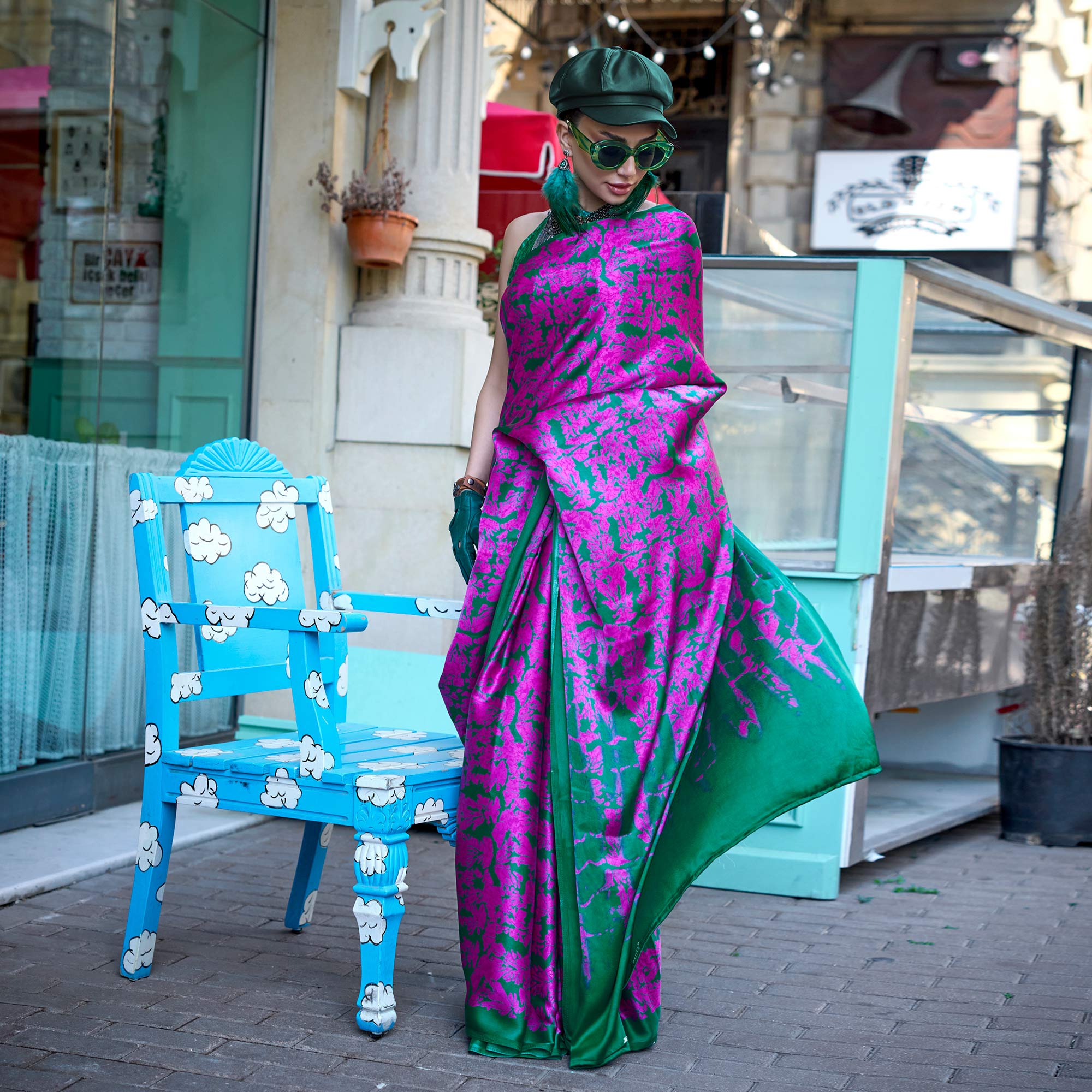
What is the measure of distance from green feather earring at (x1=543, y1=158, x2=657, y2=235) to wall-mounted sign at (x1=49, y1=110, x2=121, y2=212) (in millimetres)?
2534

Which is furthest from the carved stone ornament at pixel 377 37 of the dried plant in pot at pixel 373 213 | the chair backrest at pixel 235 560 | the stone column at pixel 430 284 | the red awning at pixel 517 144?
the chair backrest at pixel 235 560

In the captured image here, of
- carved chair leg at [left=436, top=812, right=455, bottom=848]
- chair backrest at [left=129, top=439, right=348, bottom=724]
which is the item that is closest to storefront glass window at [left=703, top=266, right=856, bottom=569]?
chair backrest at [left=129, top=439, right=348, bottom=724]

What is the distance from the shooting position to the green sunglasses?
273 cm

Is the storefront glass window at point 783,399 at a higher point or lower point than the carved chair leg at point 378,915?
higher

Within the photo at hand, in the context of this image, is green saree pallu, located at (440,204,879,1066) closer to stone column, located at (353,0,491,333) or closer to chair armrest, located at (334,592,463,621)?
chair armrest, located at (334,592,463,621)

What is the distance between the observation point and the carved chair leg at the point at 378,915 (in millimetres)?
2768

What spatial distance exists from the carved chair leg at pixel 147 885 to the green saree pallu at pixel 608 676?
2.34 feet

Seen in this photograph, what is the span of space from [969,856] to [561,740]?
111 inches

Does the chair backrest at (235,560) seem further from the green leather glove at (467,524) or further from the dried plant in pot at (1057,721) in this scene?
the dried plant in pot at (1057,721)

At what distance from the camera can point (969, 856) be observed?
16.4 feet

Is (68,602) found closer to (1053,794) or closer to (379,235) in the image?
(379,235)

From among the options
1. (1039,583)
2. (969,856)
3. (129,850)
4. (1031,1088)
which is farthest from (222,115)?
(1031,1088)

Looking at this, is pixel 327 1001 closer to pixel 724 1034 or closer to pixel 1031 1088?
pixel 724 1034

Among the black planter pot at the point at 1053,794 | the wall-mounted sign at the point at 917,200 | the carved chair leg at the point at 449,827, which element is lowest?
the black planter pot at the point at 1053,794
